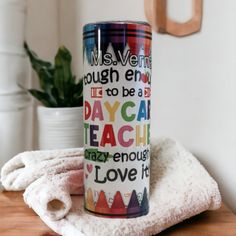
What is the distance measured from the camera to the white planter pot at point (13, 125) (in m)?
0.96

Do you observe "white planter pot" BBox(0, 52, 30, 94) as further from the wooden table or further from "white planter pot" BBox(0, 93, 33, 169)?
the wooden table

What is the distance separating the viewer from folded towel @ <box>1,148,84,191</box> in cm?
59

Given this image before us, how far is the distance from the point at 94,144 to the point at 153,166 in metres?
0.18

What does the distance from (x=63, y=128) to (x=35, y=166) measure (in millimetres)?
267

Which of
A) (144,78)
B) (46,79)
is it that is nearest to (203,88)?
(144,78)

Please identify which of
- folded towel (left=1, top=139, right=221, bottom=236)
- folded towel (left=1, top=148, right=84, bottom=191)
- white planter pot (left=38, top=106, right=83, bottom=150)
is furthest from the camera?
white planter pot (left=38, top=106, right=83, bottom=150)

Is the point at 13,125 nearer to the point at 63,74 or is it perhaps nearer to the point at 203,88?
the point at 63,74

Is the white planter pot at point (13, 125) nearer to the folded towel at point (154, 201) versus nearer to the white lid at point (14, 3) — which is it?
the white lid at point (14, 3)

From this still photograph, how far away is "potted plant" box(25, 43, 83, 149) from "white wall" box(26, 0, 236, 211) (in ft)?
0.59

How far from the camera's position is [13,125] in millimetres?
976

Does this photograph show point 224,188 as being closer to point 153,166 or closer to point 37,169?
point 153,166

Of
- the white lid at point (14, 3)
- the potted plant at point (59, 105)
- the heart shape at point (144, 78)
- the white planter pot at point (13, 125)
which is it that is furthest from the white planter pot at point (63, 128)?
the heart shape at point (144, 78)

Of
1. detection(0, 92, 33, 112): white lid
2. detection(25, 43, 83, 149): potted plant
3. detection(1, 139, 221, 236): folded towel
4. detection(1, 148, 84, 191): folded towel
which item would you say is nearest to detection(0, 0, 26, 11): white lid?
detection(25, 43, 83, 149): potted plant

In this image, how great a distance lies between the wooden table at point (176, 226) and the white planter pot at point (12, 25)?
1.57 feet
